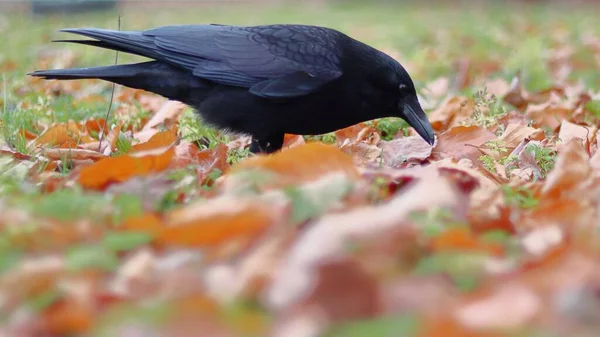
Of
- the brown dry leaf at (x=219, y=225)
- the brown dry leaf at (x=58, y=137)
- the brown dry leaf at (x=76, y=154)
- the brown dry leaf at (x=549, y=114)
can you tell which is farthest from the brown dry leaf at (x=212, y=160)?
the brown dry leaf at (x=549, y=114)

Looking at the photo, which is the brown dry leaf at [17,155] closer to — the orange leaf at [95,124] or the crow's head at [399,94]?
the orange leaf at [95,124]

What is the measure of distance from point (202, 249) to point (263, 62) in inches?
82.3

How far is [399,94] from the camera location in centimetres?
381

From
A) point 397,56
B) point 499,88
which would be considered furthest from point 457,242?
point 397,56

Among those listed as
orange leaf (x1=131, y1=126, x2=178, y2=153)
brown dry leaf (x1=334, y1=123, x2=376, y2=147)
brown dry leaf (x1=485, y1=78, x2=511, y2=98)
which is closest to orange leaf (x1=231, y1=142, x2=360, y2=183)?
orange leaf (x1=131, y1=126, x2=178, y2=153)

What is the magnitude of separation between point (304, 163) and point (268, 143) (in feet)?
4.78

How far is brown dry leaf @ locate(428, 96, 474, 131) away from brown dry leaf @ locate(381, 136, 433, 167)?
0.53m

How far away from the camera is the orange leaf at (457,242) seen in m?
1.82

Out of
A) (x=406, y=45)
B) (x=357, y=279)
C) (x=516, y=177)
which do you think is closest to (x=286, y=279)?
(x=357, y=279)

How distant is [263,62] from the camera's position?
383cm

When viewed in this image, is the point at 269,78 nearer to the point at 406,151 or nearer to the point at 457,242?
the point at 406,151

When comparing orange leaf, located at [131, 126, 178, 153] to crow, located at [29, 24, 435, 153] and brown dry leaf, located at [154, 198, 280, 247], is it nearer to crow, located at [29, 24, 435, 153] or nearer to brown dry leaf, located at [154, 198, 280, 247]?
crow, located at [29, 24, 435, 153]

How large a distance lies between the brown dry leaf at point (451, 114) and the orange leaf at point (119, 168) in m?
2.04

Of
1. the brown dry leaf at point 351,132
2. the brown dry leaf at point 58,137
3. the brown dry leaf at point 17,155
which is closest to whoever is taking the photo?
the brown dry leaf at point 17,155
